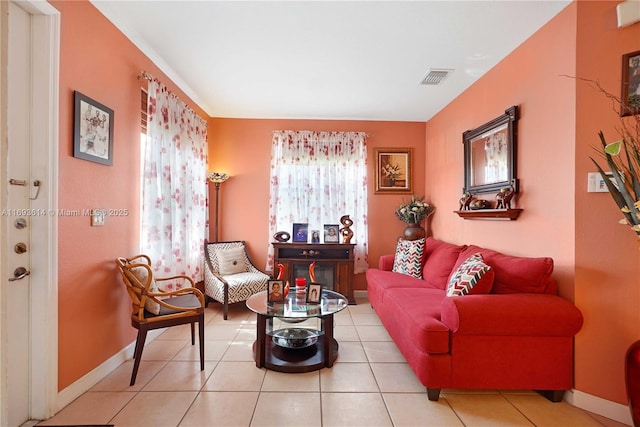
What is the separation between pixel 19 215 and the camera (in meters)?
1.68

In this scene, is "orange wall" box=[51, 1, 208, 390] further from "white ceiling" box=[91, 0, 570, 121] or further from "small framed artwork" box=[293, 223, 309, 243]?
"small framed artwork" box=[293, 223, 309, 243]

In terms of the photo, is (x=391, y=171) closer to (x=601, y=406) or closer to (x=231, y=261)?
(x=231, y=261)

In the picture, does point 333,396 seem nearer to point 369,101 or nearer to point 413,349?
point 413,349

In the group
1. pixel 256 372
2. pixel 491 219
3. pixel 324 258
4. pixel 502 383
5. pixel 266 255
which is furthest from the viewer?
pixel 266 255

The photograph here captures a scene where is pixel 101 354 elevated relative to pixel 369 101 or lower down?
lower down

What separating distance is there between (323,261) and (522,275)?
2366 mm

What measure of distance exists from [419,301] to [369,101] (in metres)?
2.54

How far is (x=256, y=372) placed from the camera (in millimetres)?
2297

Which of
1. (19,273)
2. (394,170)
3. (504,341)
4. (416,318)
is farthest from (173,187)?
(504,341)

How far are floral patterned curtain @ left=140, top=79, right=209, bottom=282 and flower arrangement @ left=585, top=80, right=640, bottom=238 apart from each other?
328 centimetres

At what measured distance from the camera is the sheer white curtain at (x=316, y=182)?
4309mm

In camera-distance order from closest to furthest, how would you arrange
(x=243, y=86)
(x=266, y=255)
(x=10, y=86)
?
(x=10, y=86)
(x=243, y=86)
(x=266, y=255)

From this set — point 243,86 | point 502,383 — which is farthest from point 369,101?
point 502,383

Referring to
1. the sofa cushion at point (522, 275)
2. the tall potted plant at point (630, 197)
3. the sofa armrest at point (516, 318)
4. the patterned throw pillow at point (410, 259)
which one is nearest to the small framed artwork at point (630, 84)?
the tall potted plant at point (630, 197)
